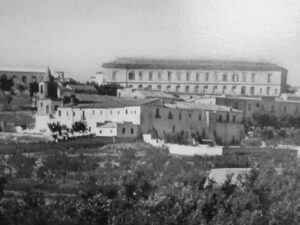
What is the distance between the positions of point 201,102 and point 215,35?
3.99 meters

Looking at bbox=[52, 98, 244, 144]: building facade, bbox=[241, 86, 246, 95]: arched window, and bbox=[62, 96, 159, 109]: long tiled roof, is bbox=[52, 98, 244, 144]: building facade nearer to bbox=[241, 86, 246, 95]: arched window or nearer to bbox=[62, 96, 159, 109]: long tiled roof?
bbox=[62, 96, 159, 109]: long tiled roof

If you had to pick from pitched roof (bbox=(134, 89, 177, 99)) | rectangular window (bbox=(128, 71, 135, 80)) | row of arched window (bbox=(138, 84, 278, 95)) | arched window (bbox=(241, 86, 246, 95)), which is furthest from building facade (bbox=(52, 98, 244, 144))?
rectangular window (bbox=(128, 71, 135, 80))

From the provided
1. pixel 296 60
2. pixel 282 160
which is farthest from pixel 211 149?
pixel 296 60

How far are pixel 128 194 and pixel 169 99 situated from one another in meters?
3.73

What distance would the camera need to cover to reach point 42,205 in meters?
3.48

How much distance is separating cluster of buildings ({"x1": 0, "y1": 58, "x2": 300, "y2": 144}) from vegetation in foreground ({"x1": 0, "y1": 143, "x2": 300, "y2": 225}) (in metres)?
1.11

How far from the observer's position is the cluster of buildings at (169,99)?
5.89 meters

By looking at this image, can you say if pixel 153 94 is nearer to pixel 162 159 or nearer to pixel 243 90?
pixel 243 90

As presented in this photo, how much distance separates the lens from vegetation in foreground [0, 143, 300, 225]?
349cm

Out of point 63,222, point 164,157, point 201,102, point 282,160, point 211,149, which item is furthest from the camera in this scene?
point 201,102

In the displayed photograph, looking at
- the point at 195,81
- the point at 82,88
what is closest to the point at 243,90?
the point at 195,81

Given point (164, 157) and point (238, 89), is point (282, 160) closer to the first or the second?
point (164, 157)

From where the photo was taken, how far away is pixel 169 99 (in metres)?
7.41

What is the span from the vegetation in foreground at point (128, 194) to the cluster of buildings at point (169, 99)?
1110 mm
